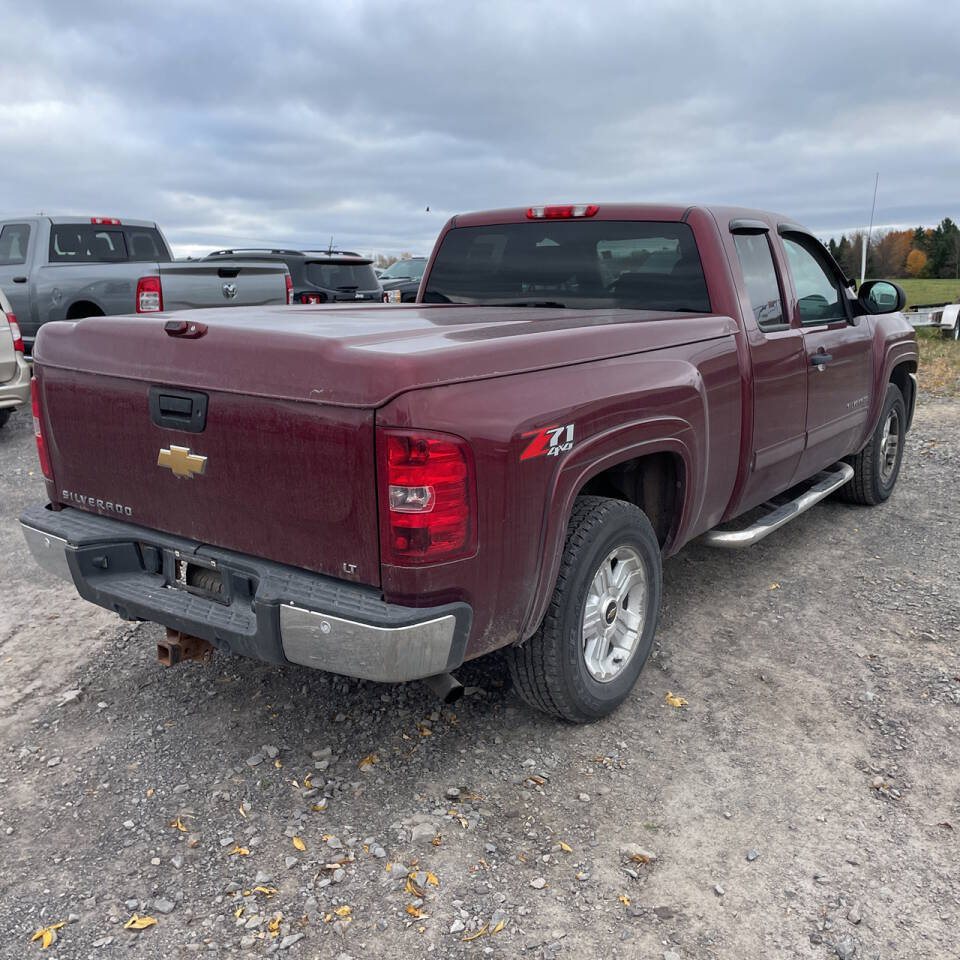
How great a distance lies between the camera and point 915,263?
2456 inches

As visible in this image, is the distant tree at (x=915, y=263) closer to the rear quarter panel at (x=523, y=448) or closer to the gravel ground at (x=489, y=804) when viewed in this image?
the gravel ground at (x=489, y=804)

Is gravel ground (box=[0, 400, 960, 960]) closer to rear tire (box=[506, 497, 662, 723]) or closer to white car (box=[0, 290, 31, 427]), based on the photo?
Result: rear tire (box=[506, 497, 662, 723])

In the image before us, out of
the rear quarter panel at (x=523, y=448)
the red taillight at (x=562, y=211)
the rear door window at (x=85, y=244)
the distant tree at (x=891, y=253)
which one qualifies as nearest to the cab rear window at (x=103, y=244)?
Result: the rear door window at (x=85, y=244)

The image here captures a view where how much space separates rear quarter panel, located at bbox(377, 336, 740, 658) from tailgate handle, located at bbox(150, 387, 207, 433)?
0.71 metres

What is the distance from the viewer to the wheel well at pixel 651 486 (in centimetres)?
361

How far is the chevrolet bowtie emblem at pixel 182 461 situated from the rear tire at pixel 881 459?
468cm

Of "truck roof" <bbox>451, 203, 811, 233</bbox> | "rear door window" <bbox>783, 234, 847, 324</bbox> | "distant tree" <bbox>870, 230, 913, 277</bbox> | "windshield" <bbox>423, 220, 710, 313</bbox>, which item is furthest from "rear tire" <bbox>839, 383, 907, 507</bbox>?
"distant tree" <bbox>870, 230, 913, 277</bbox>

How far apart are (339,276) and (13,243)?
4493 millimetres

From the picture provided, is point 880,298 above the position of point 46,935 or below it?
above

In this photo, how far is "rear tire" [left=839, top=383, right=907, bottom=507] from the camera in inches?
245

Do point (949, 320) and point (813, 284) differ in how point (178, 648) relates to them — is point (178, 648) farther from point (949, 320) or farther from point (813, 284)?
point (949, 320)

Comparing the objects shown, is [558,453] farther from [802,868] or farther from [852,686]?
[852,686]

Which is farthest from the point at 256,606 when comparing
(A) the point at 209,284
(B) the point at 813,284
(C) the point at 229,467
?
→ (A) the point at 209,284

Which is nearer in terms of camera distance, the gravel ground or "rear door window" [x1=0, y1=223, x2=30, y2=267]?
the gravel ground
